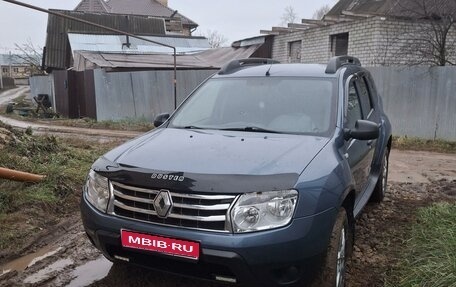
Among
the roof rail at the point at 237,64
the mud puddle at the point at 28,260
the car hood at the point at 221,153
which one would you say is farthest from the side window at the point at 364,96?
the mud puddle at the point at 28,260

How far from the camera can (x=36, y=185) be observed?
211 inches

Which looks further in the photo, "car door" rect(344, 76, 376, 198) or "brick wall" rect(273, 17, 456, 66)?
"brick wall" rect(273, 17, 456, 66)

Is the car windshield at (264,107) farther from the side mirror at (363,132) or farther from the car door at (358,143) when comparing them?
the car door at (358,143)

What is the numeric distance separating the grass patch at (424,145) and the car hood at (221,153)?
7.89m

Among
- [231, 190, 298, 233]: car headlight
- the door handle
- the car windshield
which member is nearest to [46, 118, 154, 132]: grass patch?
the car windshield

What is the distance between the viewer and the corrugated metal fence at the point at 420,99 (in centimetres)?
1065

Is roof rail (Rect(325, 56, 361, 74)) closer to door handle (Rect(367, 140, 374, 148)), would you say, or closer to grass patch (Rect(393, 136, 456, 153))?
door handle (Rect(367, 140, 374, 148))

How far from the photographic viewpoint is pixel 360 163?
3.80 m

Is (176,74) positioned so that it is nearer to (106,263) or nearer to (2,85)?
(106,263)

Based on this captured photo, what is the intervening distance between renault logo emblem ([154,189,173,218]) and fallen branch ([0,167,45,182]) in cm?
296

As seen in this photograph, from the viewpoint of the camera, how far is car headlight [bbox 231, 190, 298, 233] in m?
2.49

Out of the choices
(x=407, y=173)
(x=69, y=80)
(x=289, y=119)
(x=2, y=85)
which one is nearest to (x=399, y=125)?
(x=407, y=173)

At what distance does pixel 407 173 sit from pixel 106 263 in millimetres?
5715

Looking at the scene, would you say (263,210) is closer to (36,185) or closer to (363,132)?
(363,132)
